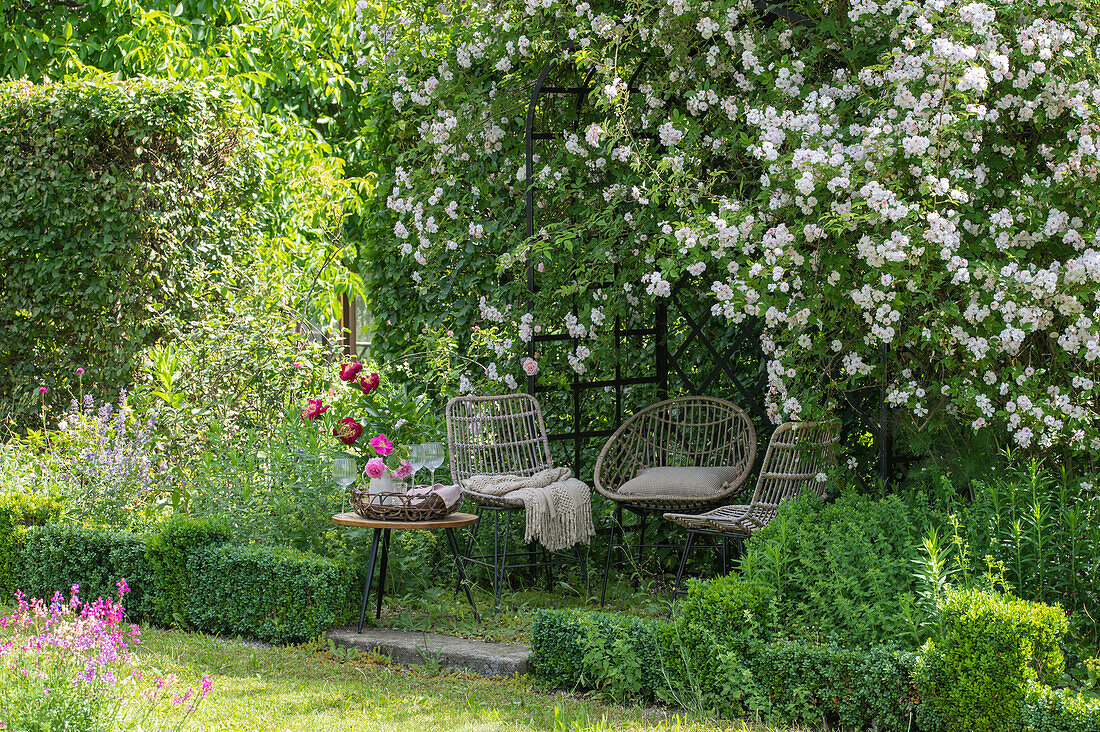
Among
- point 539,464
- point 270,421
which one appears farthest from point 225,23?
point 539,464

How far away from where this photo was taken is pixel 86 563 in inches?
189

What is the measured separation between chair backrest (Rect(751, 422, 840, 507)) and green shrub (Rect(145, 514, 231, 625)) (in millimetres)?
2281

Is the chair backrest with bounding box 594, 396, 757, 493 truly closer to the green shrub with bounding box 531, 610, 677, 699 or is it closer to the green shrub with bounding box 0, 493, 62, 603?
the green shrub with bounding box 531, 610, 677, 699

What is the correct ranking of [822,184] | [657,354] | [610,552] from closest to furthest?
[822,184], [610,552], [657,354]

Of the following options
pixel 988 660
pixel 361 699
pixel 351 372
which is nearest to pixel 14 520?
pixel 351 372

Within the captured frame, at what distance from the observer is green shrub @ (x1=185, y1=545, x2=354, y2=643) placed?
4.26 metres

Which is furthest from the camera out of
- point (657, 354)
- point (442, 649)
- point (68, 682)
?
point (657, 354)

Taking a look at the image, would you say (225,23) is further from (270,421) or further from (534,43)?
(534,43)

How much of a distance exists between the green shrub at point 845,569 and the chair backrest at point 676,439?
1.23 metres

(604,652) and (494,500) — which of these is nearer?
(604,652)

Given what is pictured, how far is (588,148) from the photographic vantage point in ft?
16.8

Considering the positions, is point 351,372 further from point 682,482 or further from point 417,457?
point 682,482

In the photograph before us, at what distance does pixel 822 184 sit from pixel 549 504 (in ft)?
5.74

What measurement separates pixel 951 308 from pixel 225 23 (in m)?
7.64
